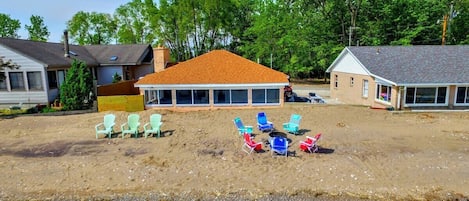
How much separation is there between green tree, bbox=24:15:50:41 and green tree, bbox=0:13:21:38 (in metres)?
1.82

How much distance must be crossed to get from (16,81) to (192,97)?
45.8ft

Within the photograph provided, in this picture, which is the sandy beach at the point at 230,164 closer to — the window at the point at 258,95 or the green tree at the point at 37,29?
the window at the point at 258,95

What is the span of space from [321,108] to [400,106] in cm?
553

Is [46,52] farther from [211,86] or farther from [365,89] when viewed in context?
[365,89]

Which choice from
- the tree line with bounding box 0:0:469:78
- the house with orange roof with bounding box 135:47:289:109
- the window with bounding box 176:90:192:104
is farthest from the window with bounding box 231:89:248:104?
the tree line with bounding box 0:0:469:78

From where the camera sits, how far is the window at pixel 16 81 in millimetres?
22469

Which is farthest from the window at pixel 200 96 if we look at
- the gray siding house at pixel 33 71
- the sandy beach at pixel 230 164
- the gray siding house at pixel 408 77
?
the gray siding house at pixel 408 77

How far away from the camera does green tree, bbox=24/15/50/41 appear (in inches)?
2383

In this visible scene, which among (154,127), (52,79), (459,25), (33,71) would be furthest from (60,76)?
(459,25)

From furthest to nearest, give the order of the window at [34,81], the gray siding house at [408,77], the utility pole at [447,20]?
the utility pole at [447,20]
the window at [34,81]
the gray siding house at [408,77]

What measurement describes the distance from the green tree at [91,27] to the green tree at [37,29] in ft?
46.8

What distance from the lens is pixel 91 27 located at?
5350 centimetres

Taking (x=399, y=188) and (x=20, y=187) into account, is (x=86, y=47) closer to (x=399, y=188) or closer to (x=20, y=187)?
(x=20, y=187)

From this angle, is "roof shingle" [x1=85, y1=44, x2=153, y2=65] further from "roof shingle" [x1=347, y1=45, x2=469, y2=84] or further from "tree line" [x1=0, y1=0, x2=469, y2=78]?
"roof shingle" [x1=347, y1=45, x2=469, y2=84]
